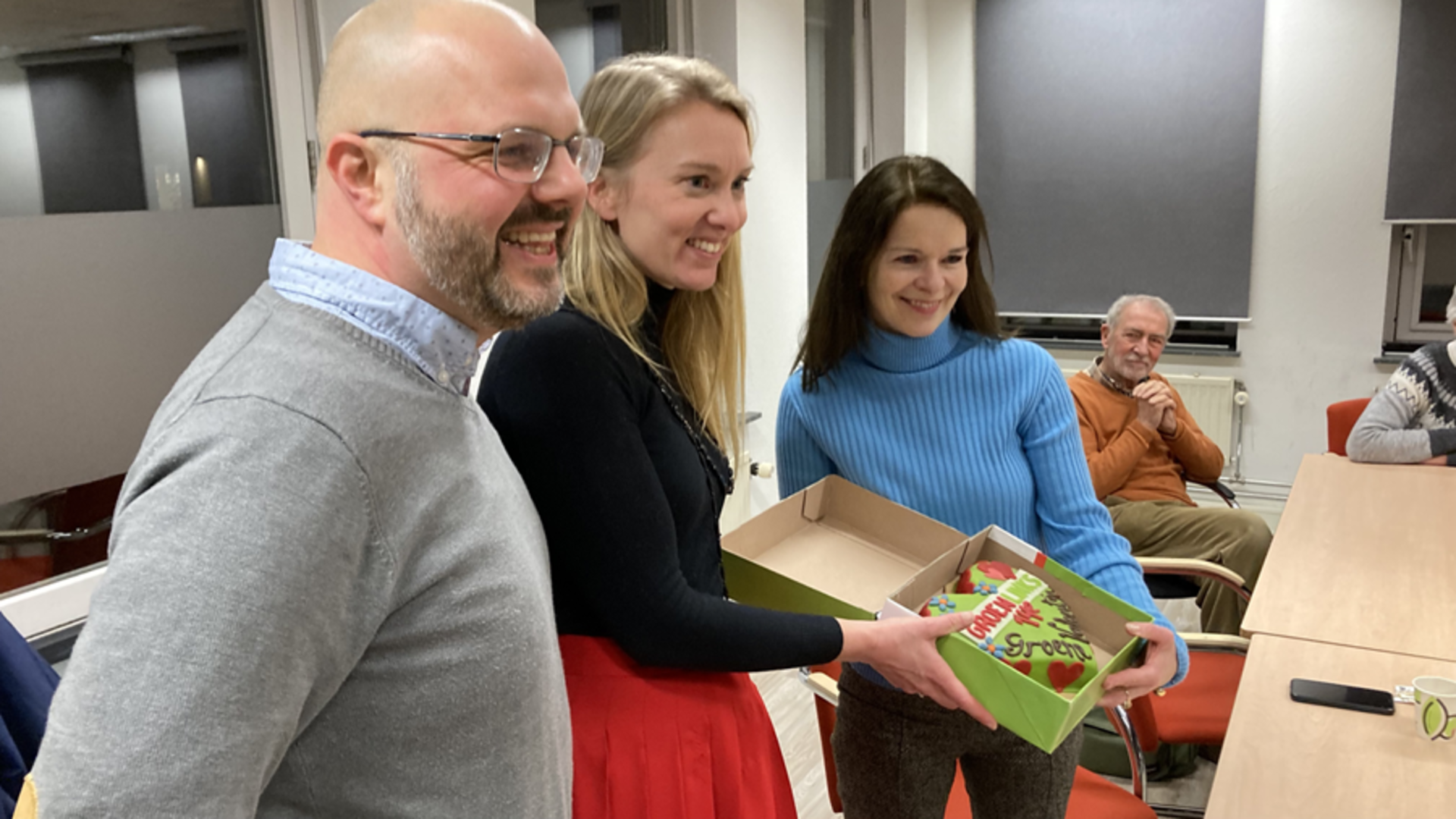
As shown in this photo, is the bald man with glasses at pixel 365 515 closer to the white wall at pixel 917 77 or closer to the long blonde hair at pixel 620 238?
the long blonde hair at pixel 620 238

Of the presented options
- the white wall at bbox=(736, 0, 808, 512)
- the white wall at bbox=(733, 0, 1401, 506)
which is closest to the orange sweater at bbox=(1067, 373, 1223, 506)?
the white wall at bbox=(736, 0, 808, 512)

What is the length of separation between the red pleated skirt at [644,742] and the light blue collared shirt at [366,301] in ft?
1.42

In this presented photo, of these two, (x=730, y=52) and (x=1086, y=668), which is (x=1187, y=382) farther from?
(x=1086, y=668)

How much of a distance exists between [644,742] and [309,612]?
0.53 metres

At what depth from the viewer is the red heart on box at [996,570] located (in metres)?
1.29

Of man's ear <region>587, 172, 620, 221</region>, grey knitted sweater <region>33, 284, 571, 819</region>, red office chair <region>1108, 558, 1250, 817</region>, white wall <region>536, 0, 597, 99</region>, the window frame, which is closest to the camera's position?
grey knitted sweater <region>33, 284, 571, 819</region>

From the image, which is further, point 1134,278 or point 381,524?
point 1134,278

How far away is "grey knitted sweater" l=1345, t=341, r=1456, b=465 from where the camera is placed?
3010 millimetres

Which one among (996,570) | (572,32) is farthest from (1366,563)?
(572,32)

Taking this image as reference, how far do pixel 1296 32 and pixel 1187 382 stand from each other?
1541 millimetres

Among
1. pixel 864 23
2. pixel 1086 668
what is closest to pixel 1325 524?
pixel 1086 668

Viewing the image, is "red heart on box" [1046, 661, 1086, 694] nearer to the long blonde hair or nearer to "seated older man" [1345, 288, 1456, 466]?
the long blonde hair

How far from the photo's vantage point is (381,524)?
2.19 feet

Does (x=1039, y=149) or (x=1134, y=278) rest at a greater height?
(x=1039, y=149)
